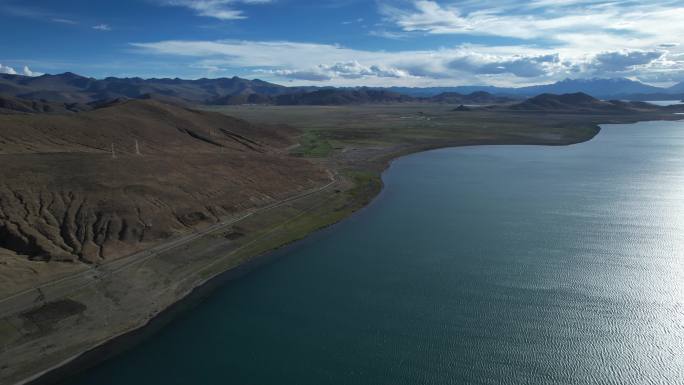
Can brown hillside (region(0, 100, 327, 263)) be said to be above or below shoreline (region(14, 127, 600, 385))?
above

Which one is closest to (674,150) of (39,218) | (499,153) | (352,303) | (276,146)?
(499,153)

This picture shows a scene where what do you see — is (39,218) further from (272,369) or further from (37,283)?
(272,369)

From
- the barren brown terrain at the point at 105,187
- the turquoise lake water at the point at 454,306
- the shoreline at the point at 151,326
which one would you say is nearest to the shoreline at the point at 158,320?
the shoreline at the point at 151,326

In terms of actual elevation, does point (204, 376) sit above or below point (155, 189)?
below

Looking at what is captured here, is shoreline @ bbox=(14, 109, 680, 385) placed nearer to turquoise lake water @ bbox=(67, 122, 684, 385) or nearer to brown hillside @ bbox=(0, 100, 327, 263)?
turquoise lake water @ bbox=(67, 122, 684, 385)

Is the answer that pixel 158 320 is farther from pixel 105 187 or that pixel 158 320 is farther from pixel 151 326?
pixel 105 187

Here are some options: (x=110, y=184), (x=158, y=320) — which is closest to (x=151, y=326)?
(x=158, y=320)

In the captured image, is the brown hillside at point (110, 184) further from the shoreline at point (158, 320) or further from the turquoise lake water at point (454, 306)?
the turquoise lake water at point (454, 306)

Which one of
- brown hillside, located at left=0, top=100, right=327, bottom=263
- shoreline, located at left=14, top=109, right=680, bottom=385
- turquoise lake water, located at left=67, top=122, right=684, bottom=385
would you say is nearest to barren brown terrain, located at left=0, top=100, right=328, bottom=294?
brown hillside, located at left=0, top=100, right=327, bottom=263
